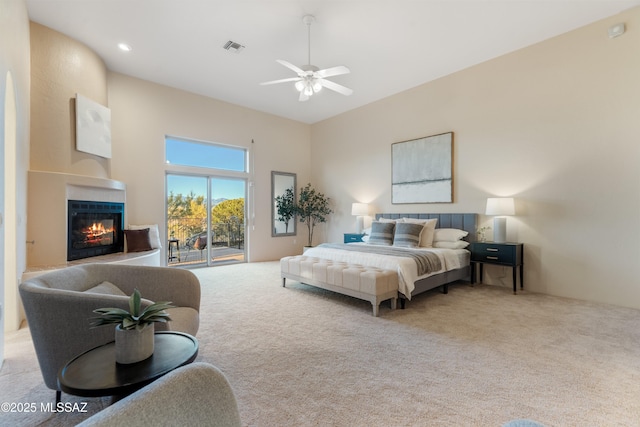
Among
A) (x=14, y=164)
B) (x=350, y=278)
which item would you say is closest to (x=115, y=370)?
(x=350, y=278)

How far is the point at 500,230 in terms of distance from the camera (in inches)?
174

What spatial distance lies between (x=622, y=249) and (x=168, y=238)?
283 inches

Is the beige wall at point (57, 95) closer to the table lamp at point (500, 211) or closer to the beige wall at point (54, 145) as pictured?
the beige wall at point (54, 145)

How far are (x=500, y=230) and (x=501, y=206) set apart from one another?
1.25 ft

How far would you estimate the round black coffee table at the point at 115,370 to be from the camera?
1156 millimetres

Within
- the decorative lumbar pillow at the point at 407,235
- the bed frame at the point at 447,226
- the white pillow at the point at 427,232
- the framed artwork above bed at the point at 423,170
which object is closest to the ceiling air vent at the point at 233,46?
the framed artwork above bed at the point at 423,170

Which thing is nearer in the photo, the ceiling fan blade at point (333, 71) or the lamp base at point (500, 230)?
the ceiling fan blade at point (333, 71)

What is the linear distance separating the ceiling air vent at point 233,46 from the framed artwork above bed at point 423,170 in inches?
135

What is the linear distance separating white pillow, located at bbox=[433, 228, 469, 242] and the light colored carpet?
1.24 metres

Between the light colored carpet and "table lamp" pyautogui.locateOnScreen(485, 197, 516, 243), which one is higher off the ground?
"table lamp" pyautogui.locateOnScreen(485, 197, 516, 243)

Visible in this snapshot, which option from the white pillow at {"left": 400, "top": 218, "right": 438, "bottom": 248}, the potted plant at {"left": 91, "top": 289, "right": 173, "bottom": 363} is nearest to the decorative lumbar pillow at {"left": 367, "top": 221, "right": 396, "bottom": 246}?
the white pillow at {"left": 400, "top": 218, "right": 438, "bottom": 248}

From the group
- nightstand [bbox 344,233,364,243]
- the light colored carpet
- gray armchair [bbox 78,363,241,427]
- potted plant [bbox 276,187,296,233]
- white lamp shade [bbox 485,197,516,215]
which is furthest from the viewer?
potted plant [bbox 276,187,296,233]

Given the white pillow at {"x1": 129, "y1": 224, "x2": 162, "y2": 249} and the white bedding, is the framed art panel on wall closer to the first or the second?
the white pillow at {"x1": 129, "y1": 224, "x2": 162, "y2": 249}

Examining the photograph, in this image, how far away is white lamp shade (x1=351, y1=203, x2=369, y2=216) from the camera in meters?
6.46
